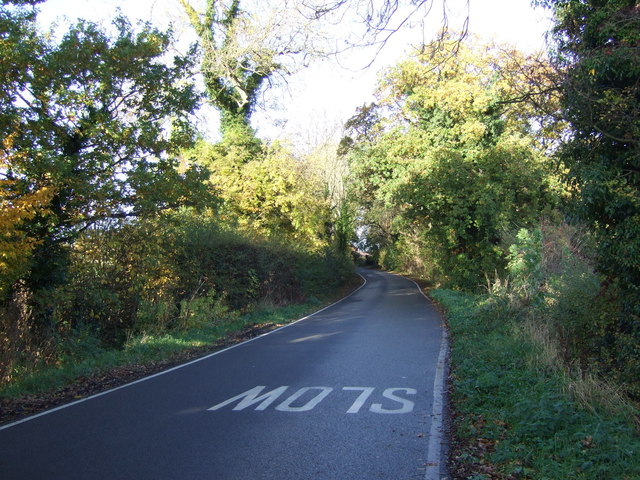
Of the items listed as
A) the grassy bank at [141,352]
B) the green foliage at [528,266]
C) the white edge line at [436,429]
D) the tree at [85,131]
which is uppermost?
the tree at [85,131]

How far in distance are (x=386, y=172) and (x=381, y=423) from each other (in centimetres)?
2152

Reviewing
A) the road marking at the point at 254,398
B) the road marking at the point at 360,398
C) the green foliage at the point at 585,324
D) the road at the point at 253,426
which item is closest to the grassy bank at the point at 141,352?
the road at the point at 253,426

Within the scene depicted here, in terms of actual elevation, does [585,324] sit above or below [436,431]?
above

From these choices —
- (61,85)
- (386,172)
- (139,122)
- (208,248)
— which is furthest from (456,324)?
(386,172)

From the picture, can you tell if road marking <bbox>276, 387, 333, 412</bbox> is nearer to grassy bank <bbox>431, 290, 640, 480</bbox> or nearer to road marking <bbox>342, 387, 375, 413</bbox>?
road marking <bbox>342, 387, 375, 413</bbox>

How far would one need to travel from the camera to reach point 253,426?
614cm

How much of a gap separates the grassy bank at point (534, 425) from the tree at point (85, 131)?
7800 millimetres

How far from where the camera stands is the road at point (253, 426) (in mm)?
4887

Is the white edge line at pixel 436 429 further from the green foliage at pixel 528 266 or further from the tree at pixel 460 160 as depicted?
the tree at pixel 460 160

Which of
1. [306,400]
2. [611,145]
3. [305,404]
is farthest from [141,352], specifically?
[611,145]

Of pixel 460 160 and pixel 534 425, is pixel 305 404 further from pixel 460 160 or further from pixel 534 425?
pixel 460 160

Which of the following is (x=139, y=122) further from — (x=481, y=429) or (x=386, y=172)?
(x=386, y=172)

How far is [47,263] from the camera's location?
10922 mm

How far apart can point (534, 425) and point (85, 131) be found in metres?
10.2
